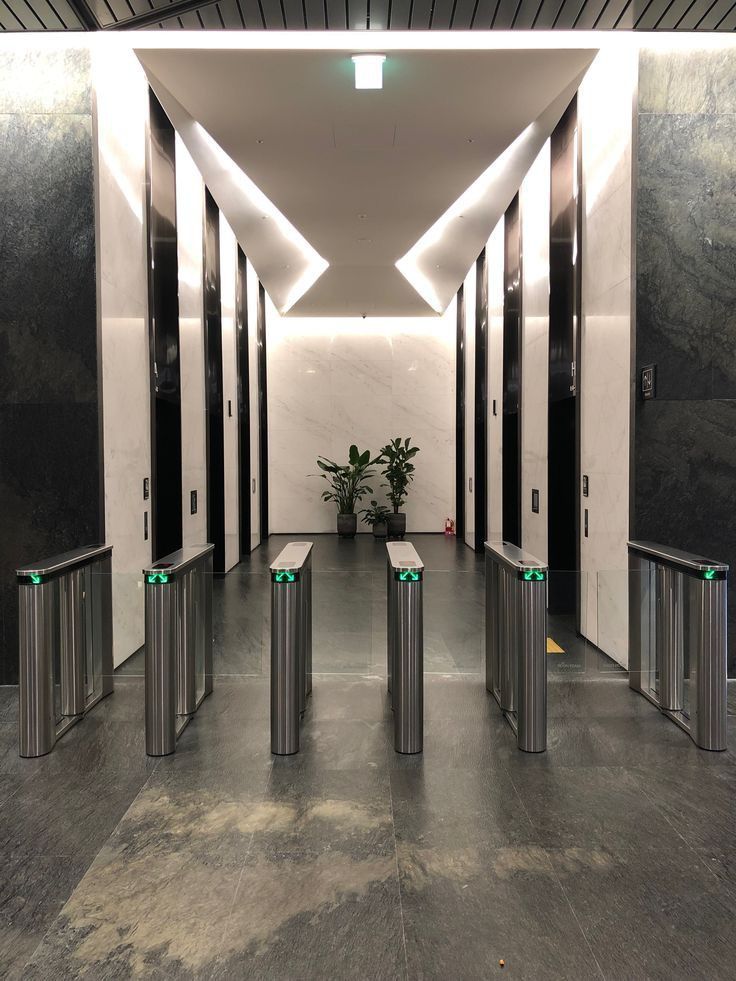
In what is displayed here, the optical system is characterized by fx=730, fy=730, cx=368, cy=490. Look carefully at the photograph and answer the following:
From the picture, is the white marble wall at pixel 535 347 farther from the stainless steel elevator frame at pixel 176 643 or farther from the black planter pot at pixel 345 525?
the black planter pot at pixel 345 525

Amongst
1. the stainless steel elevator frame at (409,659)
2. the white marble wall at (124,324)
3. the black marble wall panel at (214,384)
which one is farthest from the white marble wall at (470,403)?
the stainless steel elevator frame at (409,659)

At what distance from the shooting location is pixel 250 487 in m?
10.1

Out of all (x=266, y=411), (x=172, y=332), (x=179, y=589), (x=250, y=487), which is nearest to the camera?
(x=179, y=589)

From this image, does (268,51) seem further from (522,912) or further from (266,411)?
(266,411)

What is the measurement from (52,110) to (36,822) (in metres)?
3.65

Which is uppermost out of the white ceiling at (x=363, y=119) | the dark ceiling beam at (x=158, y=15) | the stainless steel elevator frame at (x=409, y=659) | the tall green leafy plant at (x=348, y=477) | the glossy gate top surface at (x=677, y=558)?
the white ceiling at (x=363, y=119)

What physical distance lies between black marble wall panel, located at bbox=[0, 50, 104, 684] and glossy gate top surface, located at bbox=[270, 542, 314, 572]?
1234 millimetres

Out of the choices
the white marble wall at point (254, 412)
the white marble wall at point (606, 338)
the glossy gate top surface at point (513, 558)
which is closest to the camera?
the glossy gate top surface at point (513, 558)

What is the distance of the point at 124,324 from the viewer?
4.47 metres

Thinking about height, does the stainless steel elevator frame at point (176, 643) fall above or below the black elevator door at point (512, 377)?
below

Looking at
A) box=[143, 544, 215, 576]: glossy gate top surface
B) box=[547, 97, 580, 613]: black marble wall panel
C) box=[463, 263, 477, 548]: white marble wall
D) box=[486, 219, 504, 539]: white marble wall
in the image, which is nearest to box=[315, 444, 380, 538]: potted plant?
box=[463, 263, 477, 548]: white marble wall

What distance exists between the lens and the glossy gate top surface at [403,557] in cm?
322

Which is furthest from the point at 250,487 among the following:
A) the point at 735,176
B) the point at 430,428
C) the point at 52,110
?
the point at 735,176

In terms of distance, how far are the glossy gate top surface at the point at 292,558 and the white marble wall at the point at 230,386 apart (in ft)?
13.7
